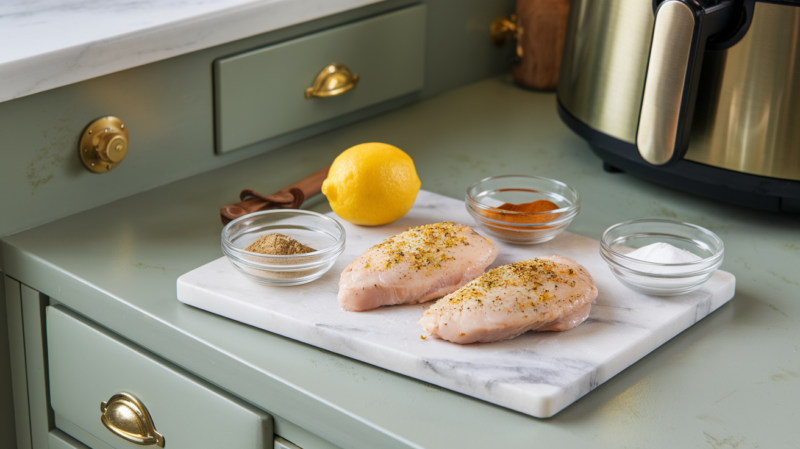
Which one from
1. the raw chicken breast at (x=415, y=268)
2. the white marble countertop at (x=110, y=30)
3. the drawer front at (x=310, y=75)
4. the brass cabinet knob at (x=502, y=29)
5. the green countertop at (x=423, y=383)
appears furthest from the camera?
the brass cabinet knob at (x=502, y=29)

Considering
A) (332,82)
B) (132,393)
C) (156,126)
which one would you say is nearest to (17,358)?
(132,393)

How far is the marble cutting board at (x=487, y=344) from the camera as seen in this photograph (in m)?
0.58

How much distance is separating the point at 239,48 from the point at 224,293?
40 centimetres

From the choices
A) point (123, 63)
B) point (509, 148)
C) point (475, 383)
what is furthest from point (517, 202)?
point (123, 63)

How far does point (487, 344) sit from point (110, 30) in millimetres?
539

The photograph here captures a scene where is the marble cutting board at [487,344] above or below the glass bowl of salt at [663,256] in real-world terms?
below

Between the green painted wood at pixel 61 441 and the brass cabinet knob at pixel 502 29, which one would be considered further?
the brass cabinet knob at pixel 502 29

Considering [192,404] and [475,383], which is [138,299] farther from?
[475,383]

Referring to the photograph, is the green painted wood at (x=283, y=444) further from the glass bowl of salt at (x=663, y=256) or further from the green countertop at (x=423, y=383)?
the glass bowl of salt at (x=663, y=256)

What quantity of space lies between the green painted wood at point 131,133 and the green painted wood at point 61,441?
222 mm

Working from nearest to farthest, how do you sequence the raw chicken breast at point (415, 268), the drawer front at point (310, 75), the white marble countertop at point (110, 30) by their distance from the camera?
the raw chicken breast at point (415, 268) → the white marble countertop at point (110, 30) → the drawer front at point (310, 75)

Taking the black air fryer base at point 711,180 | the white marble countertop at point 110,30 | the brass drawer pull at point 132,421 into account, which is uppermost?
the white marble countertop at point 110,30

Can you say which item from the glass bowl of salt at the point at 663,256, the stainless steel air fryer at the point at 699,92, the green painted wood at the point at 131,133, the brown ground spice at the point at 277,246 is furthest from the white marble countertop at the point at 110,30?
the glass bowl of salt at the point at 663,256

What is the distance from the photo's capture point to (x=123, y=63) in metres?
0.83
